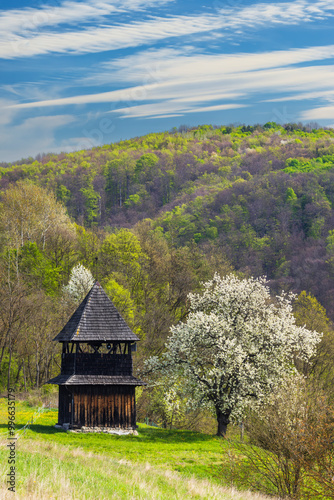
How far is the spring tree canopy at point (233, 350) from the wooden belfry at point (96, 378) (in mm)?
3783

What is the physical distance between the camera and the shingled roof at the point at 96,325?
3019 cm

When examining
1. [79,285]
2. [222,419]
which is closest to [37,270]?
[79,285]

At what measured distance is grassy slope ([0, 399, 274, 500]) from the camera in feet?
39.6

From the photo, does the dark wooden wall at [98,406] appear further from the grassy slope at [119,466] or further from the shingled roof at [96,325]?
the shingled roof at [96,325]

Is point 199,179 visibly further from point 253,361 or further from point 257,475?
point 257,475

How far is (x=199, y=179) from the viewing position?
171500 mm

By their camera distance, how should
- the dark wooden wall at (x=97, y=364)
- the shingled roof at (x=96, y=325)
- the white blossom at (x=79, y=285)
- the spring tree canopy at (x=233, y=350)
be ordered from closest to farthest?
the dark wooden wall at (x=97, y=364), the shingled roof at (x=96, y=325), the spring tree canopy at (x=233, y=350), the white blossom at (x=79, y=285)

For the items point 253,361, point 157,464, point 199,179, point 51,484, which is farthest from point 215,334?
point 199,179

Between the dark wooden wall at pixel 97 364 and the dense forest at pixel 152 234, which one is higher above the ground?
the dense forest at pixel 152 234

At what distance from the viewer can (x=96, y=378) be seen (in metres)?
29.4

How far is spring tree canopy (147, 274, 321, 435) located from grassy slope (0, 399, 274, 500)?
8.61ft

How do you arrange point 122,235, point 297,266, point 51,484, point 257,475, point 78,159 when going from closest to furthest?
point 51,484
point 257,475
point 122,235
point 297,266
point 78,159

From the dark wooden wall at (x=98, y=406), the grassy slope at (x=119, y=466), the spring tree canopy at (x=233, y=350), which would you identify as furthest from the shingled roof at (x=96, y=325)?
the grassy slope at (x=119, y=466)

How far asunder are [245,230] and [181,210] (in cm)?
2081
